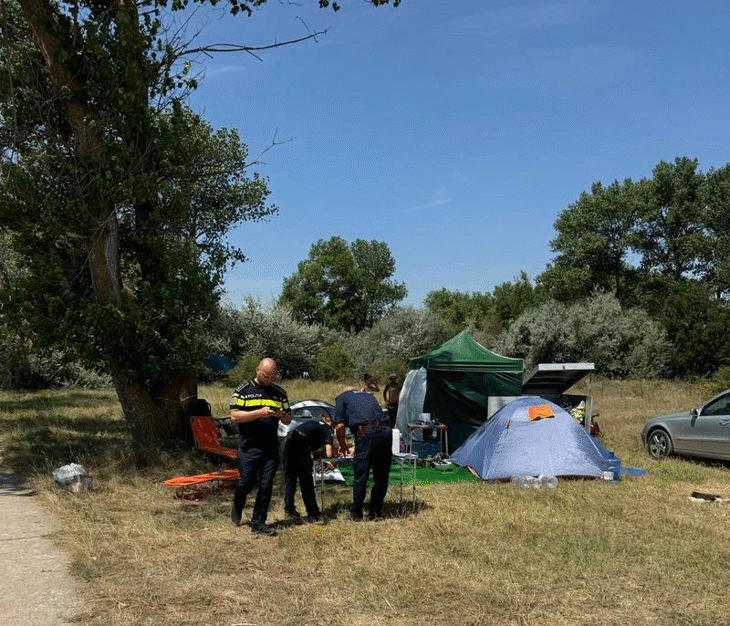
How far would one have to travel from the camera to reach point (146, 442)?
12.3m

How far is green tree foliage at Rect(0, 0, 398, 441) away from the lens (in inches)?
456

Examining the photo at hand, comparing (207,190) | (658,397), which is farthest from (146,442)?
(658,397)

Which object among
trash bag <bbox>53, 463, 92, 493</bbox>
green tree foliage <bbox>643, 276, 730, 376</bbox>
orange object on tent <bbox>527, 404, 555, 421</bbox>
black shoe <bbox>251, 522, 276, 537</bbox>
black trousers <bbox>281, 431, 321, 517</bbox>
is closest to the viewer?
black shoe <bbox>251, 522, 276, 537</bbox>

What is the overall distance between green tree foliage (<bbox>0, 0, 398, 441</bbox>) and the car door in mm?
8478

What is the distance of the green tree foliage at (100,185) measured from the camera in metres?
11.6

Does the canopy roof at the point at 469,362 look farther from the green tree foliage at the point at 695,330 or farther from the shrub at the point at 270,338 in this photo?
the shrub at the point at 270,338

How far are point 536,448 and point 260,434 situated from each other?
496 cm

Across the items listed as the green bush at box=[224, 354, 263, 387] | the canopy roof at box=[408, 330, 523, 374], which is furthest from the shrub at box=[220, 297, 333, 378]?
the canopy roof at box=[408, 330, 523, 374]

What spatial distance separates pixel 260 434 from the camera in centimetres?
743

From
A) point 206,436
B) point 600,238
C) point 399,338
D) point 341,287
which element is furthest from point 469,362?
point 341,287

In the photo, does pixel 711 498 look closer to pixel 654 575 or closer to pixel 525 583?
pixel 654 575

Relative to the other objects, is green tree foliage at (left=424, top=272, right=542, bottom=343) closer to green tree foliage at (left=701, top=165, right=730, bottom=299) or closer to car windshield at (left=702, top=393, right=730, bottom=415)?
green tree foliage at (left=701, top=165, right=730, bottom=299)

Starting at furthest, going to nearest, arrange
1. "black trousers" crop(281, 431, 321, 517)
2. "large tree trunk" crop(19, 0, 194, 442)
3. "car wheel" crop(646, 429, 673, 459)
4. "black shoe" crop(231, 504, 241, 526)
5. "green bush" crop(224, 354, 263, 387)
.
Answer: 1. "green bush" crop(224, 354, 263, 387)
2. "car wheel" crop(646, 429, 673, 459)
3. "large tree trunk" crop(19, 0, 194, 442)
4. "black trousers" crop(281, 431, 321, 517)
5. "black shoe" crop(231, 504, 241, 526)

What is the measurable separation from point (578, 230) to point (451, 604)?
45.3m
